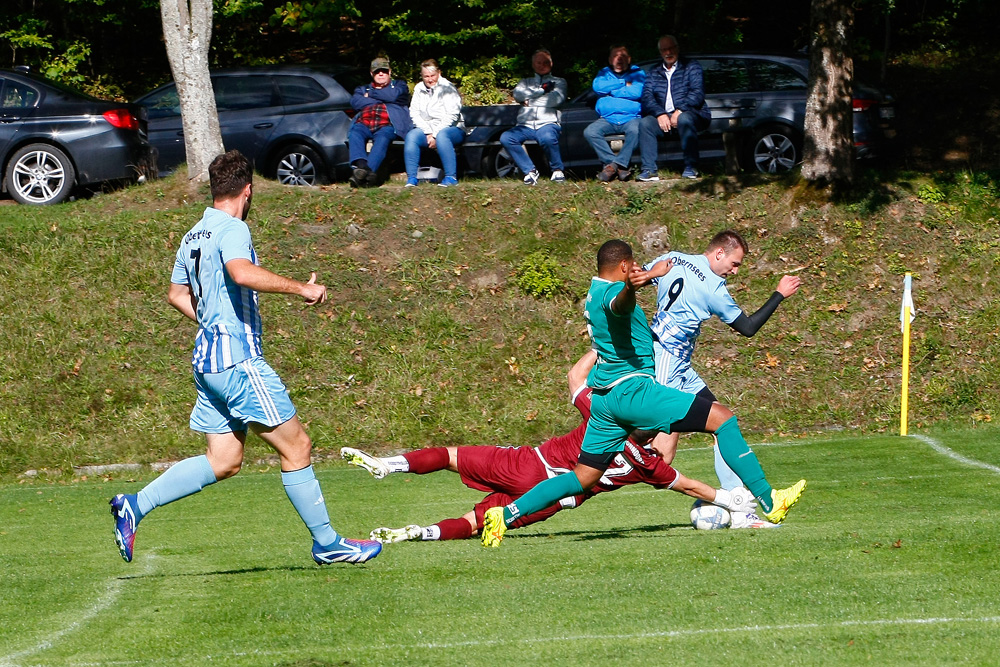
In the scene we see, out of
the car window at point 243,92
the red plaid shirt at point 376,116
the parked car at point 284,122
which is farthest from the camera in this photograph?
the car window at point 243,92

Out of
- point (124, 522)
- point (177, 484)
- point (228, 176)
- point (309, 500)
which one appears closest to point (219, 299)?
point (228, 176)

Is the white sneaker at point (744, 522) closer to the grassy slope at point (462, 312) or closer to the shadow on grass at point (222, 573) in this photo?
the shadow on grass at point (222, 573)

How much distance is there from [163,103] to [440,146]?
538cm

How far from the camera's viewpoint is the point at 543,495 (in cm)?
725

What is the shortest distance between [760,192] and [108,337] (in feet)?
29.9

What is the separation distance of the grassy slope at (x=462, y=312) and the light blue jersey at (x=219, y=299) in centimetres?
743

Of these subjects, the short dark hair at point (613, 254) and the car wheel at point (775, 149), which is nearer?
the short dark hair at point (613, 254)

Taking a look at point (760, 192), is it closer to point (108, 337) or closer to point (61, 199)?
point (108, 337)

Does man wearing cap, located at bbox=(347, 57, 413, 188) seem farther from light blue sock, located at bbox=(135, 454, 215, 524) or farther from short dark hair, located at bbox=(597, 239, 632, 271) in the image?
light blue sock, located at bbox=(135, 454, 215, 524)

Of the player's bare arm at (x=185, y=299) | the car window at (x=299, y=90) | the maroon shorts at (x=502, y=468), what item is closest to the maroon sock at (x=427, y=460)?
the maroon shorts at (x=502, y=468)

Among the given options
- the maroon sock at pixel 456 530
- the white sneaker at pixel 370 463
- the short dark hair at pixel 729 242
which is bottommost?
the maroon sock at pixel 456 530

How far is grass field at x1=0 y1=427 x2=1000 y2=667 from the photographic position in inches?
206

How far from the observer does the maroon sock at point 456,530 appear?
25.0ft

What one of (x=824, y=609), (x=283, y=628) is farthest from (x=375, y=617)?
(x=824, y=609)
